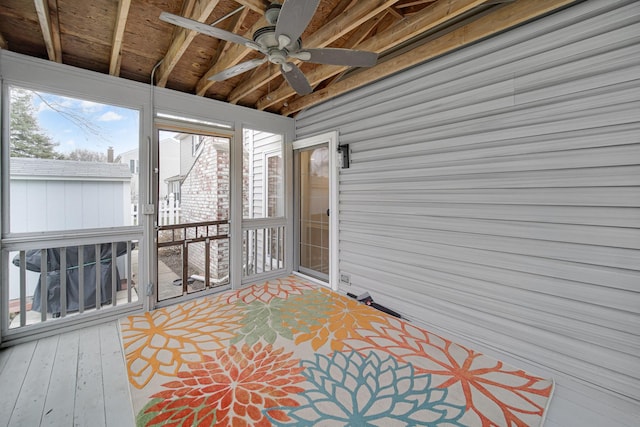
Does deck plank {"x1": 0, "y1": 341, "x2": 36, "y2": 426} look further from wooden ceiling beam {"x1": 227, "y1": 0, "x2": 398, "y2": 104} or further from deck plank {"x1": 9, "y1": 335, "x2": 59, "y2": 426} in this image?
wooden ceiling beam {"x1": 227, "y1": 0, "x2": 398, "y2": 104}

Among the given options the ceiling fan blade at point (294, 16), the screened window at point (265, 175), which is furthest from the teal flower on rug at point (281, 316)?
the ceiling fan blade at point (294, 16)

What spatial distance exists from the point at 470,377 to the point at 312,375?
130 cm

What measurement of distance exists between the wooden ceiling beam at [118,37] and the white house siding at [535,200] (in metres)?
2.71

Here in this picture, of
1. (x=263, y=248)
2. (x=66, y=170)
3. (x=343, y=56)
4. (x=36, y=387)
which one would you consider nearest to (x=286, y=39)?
(x=343, y=56)

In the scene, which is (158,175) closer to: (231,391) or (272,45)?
(272,45)

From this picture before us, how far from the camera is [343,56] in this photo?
205 cm

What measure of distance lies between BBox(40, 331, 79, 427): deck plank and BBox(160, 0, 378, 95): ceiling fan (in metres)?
2.65

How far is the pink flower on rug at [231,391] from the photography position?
1769 mm

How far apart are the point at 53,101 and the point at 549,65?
4.74 meters

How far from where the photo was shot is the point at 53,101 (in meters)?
2.82

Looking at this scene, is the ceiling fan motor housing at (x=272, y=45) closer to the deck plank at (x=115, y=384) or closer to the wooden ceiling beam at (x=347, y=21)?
the wooden ceiling beam at (x=347, y=21)

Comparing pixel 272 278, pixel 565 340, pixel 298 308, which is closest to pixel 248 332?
pixel 298 308

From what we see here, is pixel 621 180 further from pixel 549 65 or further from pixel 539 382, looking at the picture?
pixel 539 382

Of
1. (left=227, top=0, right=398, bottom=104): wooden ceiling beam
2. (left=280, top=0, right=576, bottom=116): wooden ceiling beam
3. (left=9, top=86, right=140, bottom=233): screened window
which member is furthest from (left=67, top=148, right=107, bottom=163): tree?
(left=280, top=0, right=576, bottom=116): wooden ceiling beam
